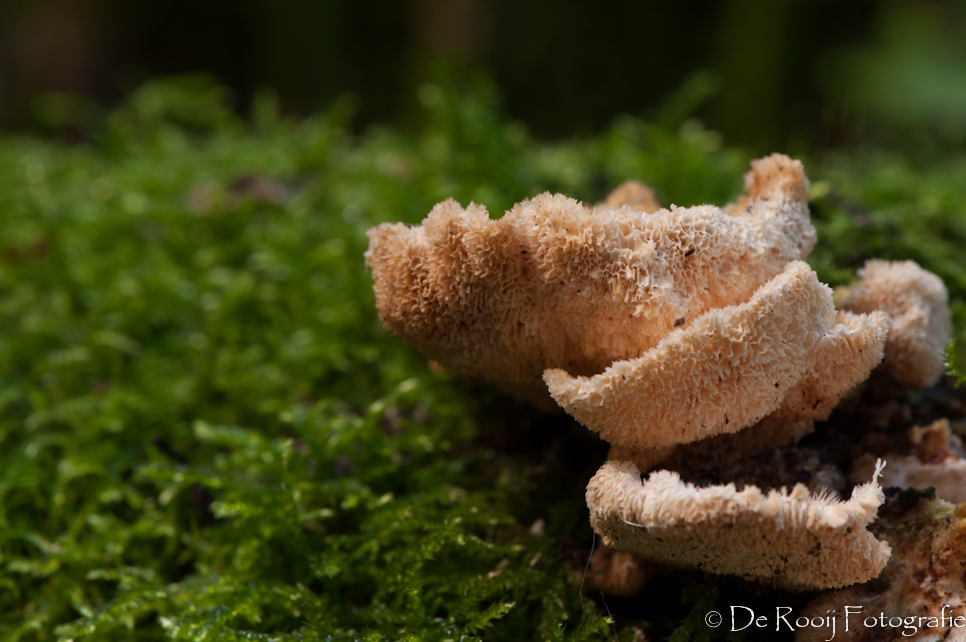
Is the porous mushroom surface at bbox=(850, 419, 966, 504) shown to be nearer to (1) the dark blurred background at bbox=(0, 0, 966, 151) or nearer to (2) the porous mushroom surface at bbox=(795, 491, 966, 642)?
(2) the porous mushroom surface at bbox=(795, 491, 966, 642)

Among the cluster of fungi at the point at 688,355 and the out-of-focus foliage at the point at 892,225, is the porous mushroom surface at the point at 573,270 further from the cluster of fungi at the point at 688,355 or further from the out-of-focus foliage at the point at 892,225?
the out-of-focus foliage at the point at 892,225

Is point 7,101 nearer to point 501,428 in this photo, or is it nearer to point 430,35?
point 430,35

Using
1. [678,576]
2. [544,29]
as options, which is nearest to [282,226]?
[678,576]

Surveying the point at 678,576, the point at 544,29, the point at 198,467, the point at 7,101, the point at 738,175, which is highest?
the point at 544,29

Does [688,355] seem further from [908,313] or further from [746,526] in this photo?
[908,313]

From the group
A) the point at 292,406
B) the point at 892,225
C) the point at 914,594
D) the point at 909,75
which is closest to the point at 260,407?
the point at 292,406

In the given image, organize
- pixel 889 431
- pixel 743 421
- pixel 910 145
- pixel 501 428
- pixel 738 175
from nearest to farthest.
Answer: pixel 743 421 → pixel 889 431 → pixel 501 428 → pixel 738 175 → pixel 910 145

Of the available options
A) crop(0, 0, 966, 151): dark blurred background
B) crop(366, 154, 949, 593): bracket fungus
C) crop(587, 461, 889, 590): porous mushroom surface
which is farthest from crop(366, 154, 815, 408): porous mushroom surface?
crop(0, 0, 966, 151): dark blurred background
